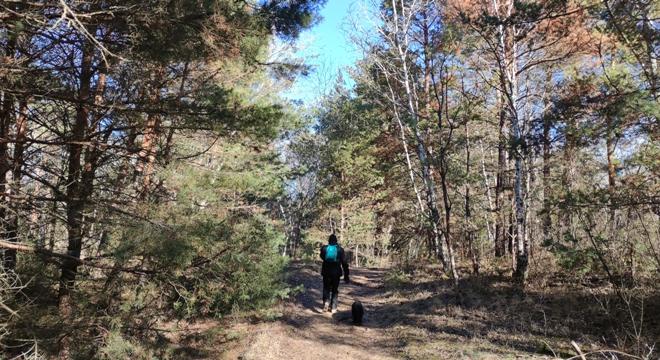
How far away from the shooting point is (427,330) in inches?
337

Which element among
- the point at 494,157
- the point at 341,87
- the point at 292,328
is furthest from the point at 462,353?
the point at 341,87

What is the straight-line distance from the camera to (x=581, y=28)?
35.9 ft

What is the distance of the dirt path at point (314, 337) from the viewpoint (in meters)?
7.77

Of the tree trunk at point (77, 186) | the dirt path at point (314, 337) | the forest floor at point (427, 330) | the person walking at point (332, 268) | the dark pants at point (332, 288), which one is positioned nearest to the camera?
the tree trunk at point (77, 186)

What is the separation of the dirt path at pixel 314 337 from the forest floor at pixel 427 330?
2cm

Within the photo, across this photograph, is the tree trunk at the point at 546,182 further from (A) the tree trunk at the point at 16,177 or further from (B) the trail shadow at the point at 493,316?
(A) the tree trunk at the point at 16,177

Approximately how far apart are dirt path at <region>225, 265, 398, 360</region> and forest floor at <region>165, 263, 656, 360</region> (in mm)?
18

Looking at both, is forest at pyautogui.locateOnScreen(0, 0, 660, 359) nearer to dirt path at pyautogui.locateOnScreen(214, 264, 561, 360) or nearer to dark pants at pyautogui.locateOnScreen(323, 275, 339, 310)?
dirt path at pyautogui.locateOnScreen(214, 264, 561, 360)

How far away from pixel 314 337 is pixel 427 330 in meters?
2.21

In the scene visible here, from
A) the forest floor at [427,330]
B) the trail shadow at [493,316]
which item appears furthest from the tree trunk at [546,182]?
the forest floor at [427,330]

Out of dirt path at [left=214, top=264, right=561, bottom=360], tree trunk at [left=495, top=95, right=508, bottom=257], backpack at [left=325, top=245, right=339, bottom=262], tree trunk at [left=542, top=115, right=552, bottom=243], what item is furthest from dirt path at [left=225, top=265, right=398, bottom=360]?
tree trunk at [left=495, top=95, right=508, bottom=257]

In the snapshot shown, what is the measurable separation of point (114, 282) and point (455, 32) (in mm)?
7773

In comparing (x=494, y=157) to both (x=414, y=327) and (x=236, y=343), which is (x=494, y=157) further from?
(x=236, y=343)

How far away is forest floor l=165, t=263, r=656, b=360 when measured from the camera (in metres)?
7.11
